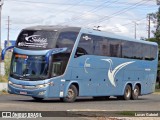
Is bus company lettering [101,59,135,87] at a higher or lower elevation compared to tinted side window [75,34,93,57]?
lower

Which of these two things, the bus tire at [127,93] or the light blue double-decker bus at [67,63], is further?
the bus tire at [127,93]

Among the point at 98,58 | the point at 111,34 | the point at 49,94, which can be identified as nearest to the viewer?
the point at 49,94

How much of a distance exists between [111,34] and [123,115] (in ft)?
42.6

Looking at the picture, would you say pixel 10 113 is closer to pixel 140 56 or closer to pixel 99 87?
pixel 99 87

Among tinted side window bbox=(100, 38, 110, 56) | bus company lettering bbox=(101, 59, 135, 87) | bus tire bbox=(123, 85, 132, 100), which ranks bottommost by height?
bus tire bbox=(123, 85, 132, 100)

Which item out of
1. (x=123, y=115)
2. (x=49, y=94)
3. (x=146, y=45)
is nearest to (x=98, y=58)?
(x=49, y=94)

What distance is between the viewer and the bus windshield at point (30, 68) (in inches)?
947

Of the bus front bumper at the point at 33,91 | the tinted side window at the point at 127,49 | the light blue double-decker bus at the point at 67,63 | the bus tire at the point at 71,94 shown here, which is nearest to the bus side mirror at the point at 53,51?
the light blue double-decker bus at the point at 67,63

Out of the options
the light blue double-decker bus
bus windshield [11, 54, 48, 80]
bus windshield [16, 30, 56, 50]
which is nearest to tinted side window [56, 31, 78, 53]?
the light blue double-decker bus

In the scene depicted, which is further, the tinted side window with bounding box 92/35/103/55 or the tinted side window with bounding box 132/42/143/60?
the tinted side window with bounding box 132/42/143/60

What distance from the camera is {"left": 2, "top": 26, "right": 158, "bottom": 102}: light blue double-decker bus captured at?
24.1 m

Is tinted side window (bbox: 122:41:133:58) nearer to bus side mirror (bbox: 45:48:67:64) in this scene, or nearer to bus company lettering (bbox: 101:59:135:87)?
bus company lettering (bbox: 101:59:135:87)

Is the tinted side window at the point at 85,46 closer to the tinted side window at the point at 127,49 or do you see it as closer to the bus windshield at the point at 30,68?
the bus windshield at the point at 30,68

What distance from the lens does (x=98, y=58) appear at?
90.1 ft
